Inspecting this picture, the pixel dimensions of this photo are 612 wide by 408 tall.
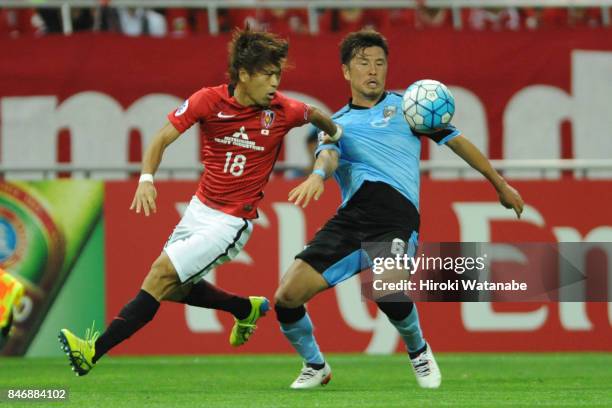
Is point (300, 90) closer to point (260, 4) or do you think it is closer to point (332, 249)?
point (260, 4)

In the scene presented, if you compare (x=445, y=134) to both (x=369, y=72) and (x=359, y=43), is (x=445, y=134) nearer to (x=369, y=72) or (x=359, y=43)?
(x=369, y=72)

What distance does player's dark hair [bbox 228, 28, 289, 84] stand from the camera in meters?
8.30

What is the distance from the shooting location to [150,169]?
7918 millimetres

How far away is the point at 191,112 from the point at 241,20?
6.11 metres

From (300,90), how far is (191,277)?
5.52m

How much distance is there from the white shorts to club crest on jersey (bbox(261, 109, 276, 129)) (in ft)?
2.01

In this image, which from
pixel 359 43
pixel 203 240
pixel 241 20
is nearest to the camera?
pixel 203 240

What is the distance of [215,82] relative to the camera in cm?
1329

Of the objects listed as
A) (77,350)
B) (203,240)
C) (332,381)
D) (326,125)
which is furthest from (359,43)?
(77,350)

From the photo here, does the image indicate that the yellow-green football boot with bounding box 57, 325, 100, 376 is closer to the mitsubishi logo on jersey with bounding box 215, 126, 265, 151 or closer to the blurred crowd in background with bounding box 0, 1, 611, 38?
the mitsubishi logo on jersey with bounding box 215, 126, 265, 151

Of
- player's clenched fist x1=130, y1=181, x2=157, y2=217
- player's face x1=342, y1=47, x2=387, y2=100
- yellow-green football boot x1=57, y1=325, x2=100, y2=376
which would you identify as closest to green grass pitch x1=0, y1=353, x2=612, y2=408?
yellow-green football boot x1=57, y1=325, x2=100, y2=376

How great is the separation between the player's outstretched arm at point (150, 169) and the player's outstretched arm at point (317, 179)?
81 cm

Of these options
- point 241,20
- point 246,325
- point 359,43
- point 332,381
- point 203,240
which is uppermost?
point 359,43

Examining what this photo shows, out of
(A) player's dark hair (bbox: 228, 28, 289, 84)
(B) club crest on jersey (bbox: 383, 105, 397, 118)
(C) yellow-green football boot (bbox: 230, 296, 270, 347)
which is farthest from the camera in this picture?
(C) yellow-green football boot (bbox: 230, 296, 270, 347)
